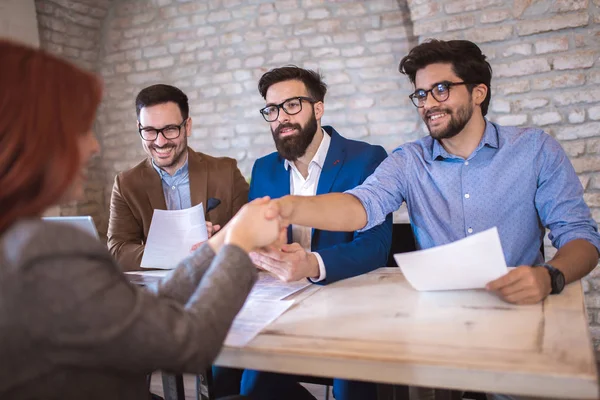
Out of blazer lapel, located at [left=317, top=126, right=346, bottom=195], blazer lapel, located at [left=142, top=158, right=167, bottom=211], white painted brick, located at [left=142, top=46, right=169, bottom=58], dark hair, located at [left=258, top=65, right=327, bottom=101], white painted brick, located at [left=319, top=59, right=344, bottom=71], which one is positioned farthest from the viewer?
white painted brick, located at [left=142, top=46, right=169, bottom=58]

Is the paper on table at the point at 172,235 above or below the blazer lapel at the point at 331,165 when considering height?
below

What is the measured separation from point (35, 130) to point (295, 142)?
1.71 metres

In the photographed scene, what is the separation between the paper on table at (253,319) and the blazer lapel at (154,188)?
4.23 feet

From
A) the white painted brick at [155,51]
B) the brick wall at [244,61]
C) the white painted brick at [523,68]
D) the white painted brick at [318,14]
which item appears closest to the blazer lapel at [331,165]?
the white painted brick at [523,68]

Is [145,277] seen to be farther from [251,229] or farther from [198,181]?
[251,229]

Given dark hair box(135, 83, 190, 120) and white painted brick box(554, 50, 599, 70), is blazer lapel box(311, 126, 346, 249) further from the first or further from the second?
white painted brick box(554, 50, 599, 70)

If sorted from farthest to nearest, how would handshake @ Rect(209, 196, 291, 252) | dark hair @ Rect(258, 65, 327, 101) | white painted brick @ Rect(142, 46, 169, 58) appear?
white painted brick @ Rect(142, 46, 169, 58)
dark hair @ Rect(258, 65, 327, 101)
handshake @ Rect(209, 196, 291, 252)

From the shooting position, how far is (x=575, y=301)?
1344 mm

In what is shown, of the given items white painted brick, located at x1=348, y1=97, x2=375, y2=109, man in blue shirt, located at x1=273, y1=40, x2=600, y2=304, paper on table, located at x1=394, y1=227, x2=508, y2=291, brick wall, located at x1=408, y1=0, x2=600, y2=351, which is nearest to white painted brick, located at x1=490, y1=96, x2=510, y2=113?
brick wall, located at x1=408, y1=0, x2=600, y2=351

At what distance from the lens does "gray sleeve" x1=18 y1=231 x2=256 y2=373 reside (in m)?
0.79

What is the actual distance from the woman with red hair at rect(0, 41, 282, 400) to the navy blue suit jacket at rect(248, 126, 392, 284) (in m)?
0.85

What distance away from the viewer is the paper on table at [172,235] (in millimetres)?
2076

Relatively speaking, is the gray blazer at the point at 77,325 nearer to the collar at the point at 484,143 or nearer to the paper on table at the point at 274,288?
A: the paper on table at the point at 274,288

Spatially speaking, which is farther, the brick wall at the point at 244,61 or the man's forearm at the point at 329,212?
the brick wall at the point at 244,61
